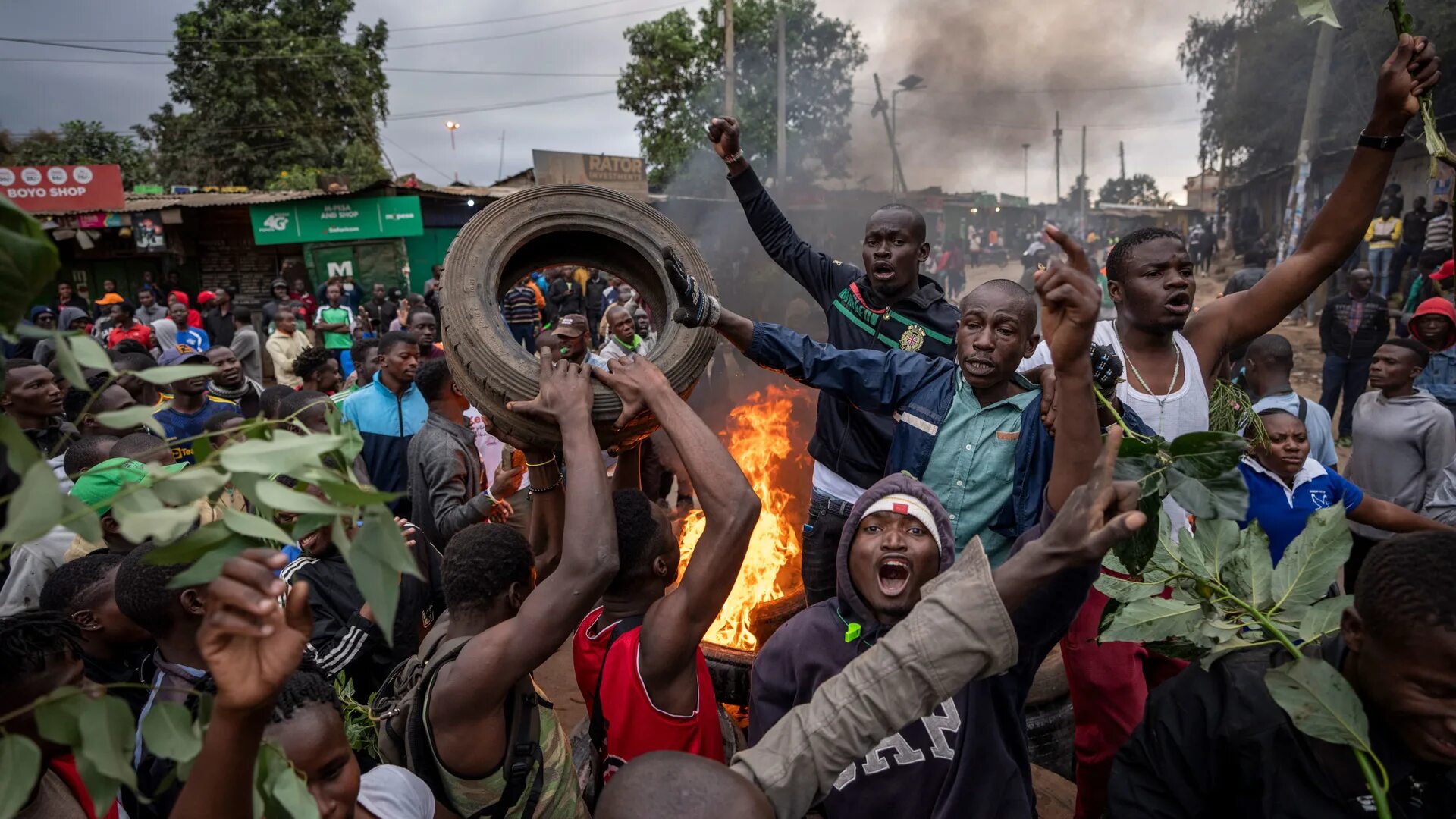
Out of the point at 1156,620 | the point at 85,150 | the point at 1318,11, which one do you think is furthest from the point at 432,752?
the point at 85,150

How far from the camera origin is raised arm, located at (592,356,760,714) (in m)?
2.46

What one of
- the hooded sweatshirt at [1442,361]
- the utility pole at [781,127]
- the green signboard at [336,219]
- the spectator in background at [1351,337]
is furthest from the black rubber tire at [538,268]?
the green signboard at [336,219]

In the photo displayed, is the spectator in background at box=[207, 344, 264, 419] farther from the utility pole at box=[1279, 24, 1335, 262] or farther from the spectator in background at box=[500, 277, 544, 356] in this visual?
the utility pole at box=[1279, 24, 1335, 262]

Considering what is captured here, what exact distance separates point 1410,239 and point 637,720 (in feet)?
54.8

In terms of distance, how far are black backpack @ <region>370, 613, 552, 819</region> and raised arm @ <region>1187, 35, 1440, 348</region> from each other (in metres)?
2.78

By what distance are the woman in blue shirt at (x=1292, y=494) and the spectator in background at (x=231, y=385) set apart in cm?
641

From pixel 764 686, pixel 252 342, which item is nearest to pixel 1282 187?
pixel 252 342

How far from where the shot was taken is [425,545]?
398 centimetres

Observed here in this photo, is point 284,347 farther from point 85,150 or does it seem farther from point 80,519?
point 85,150

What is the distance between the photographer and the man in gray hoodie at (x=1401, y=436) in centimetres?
504

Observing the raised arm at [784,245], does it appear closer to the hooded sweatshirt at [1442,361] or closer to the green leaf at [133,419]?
the green leaf at [133,419]

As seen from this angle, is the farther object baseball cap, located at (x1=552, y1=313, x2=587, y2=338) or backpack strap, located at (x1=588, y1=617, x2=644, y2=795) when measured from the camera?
baseball cap, located at (x1=552, y1=313, x2=587, y2=338)

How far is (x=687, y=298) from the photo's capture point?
3.07 m

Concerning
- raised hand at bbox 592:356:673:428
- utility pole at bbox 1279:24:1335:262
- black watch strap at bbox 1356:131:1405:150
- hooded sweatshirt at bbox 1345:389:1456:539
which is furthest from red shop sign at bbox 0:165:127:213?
utility pole at bbox 1279:24:1335:262
